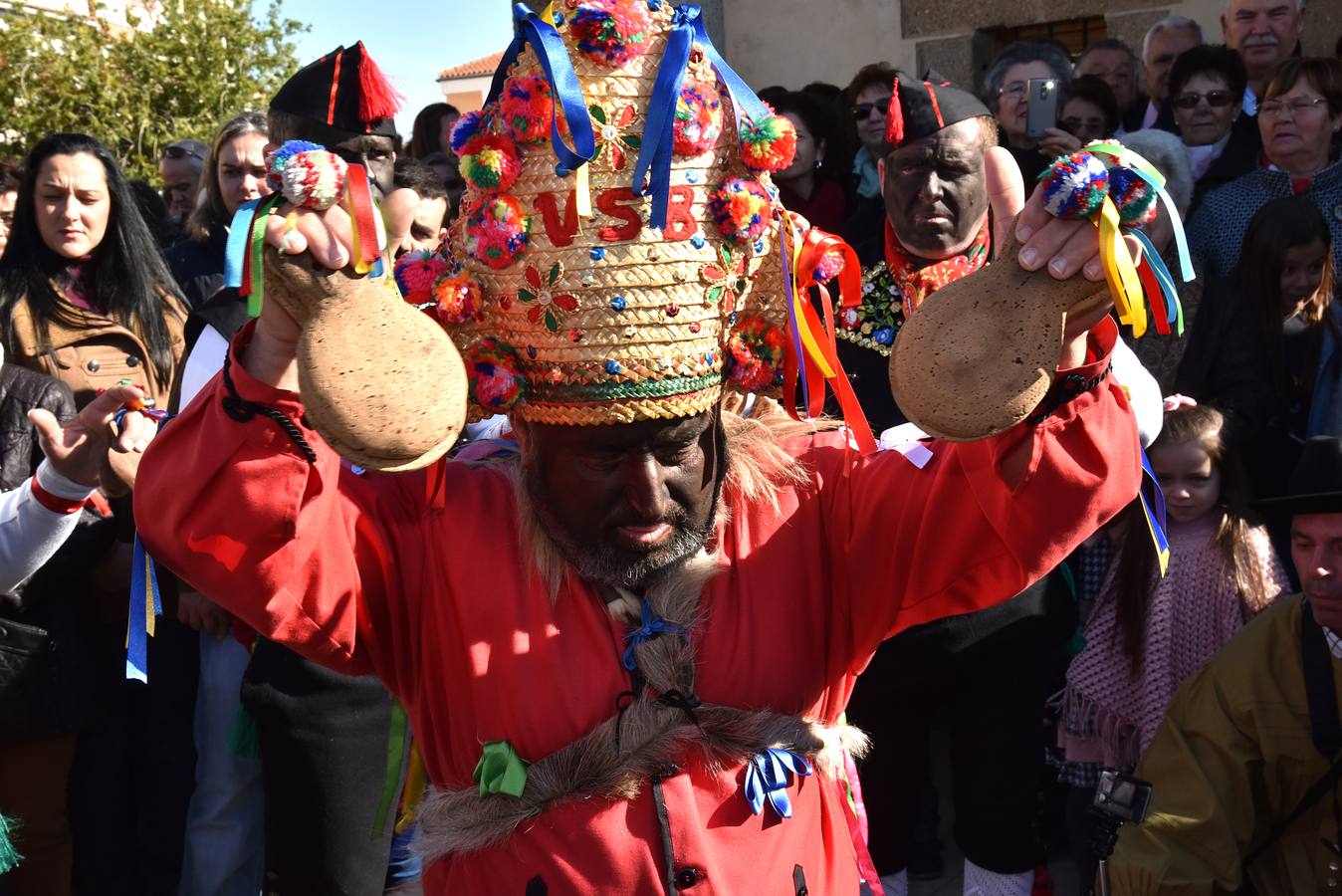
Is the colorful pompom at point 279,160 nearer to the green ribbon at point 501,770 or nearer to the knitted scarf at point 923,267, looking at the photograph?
the green ribbon at point 501,770

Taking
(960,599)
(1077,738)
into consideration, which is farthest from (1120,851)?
(960,599)

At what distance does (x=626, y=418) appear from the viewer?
228cm

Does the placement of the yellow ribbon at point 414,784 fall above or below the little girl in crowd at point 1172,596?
above

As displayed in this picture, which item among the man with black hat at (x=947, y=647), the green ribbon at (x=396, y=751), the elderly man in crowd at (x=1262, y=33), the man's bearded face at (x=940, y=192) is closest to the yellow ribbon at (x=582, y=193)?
the green ribbon at (x=396, y=751)

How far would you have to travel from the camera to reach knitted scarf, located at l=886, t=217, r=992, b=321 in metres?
3.65

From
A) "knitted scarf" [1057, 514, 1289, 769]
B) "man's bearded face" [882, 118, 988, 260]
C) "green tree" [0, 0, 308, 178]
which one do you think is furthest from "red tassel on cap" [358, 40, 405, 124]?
"green tree" [0, 0, 308, 178]

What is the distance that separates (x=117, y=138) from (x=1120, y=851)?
14539 millimetres

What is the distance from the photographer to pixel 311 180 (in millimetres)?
1916

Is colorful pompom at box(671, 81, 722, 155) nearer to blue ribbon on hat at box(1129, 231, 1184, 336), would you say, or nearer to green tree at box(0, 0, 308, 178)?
blue ribbon on hat at box(1129, 231, 1184, 336)

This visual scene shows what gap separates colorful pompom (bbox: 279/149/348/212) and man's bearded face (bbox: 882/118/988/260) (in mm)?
2041

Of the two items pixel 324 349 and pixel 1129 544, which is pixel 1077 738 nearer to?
pixel 1129 544

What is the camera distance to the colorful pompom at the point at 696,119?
2.26 m

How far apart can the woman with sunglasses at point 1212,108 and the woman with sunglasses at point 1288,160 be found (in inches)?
15.4

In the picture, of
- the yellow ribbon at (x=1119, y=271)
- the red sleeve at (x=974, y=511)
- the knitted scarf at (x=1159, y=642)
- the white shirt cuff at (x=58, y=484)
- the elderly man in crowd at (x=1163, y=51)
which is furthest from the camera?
the elderly man in crowd at (x=1163, y=51)
